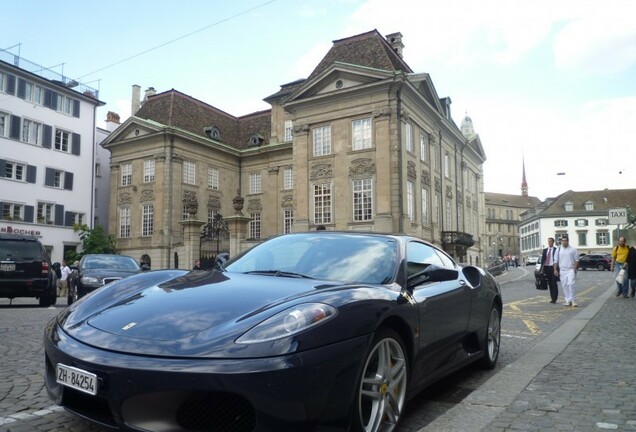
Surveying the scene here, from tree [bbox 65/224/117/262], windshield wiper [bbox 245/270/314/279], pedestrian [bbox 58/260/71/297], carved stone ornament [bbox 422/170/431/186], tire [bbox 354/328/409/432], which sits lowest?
pedestrian [bbox 58/260/71/297]

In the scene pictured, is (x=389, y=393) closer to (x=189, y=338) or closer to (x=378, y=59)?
(x=189, y=338)

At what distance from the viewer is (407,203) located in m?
35.5

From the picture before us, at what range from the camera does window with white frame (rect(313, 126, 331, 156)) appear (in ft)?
123

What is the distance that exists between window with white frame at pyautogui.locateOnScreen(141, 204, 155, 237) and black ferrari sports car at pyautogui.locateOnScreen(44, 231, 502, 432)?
137 ft

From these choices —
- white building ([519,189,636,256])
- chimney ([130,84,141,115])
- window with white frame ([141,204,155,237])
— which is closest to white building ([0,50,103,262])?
window with white frame ([141,204,155,237])

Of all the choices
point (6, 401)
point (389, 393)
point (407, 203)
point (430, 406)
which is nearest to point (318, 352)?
point (389, 393)

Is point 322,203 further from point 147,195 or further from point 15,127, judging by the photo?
point 15,127

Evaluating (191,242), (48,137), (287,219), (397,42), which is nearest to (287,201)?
(287,219)

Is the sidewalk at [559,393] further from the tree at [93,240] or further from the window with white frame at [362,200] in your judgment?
the tree at [93,240]

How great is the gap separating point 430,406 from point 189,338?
2.32 metres

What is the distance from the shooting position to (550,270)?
14.8 m

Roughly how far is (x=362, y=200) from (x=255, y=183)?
16557 mm

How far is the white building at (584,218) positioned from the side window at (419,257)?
96666mm

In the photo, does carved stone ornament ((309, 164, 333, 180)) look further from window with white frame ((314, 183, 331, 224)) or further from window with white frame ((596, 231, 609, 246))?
window with white frame ((596, 231, 609, 246))
